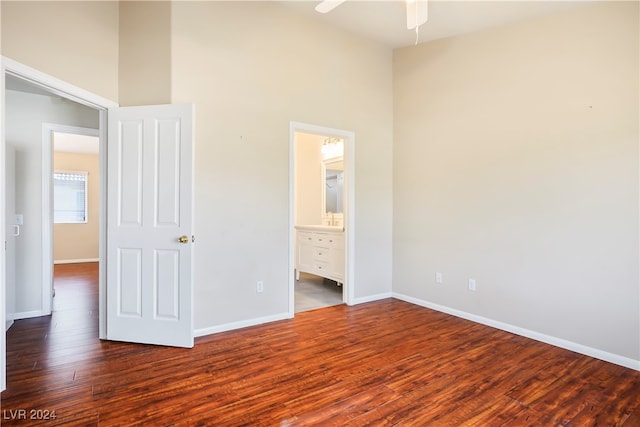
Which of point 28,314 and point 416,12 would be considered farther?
point 28,314

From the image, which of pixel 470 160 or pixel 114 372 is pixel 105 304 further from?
pixel 470 160

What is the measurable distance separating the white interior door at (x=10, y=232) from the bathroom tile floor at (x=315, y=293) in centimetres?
278

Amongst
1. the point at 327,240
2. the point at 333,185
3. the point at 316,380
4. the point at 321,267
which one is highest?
the point at 333,185

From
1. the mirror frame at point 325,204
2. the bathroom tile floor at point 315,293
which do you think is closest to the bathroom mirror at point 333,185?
the mirror frame at point 325,204

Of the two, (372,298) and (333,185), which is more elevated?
(333,185)

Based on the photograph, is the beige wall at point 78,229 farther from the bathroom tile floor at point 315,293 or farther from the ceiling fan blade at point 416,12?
the ceiling fan blade at point 416,12

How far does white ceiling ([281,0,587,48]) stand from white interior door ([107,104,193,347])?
73.6 inches

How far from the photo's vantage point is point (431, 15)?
322 centimetres

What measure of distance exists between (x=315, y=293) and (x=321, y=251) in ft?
2.05

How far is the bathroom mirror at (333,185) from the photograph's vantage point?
570 cm

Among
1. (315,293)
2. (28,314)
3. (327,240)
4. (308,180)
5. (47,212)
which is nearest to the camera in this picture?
(28,314)

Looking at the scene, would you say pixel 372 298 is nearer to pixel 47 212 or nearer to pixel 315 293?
pixel 315 293

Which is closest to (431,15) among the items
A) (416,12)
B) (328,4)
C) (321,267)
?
(416,12)

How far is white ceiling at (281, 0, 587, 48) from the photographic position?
2943 millimetres
